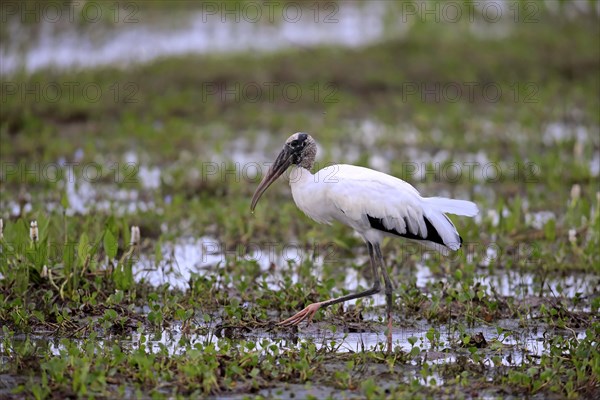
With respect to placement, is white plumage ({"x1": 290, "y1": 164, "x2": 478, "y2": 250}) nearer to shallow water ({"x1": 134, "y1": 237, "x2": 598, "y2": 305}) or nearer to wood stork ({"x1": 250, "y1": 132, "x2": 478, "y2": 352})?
wood stork ({"x1": 250, "y1": 132, "x2": 478, "y2": 352})

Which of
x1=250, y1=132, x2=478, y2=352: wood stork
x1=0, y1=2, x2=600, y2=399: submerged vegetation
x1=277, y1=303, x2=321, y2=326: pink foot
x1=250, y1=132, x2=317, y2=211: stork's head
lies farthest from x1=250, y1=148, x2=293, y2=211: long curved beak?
x1=277, y1=303, x2=321, y2=326: pink foot

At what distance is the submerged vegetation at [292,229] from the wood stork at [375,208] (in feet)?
1.17

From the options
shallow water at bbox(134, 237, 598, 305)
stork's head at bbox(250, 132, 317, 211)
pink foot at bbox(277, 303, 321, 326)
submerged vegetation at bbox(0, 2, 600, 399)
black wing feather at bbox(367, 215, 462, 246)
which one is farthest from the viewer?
shallow water at bbox(134, 237, 598, 305)

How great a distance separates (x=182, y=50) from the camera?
47.8 ft

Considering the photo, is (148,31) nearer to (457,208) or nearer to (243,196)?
(243,196)

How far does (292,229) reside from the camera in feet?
26.6

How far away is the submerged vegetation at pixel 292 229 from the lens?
16.7 ft

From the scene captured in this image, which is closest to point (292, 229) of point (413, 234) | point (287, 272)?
point (287, 272)

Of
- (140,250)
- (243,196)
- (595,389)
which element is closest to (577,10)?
(243,196)

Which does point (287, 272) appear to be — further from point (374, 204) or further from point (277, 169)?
point (374, 204)

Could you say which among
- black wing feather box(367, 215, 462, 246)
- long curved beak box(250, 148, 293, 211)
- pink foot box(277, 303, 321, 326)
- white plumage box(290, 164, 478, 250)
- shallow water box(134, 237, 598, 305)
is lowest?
pink foot box(277, 303, 321, 326)

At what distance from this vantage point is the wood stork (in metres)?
5.95

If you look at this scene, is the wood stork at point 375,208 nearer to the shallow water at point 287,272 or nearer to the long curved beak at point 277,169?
the long curved beak at point 277,169

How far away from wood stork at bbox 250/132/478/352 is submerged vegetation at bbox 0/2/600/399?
0.36 metres
